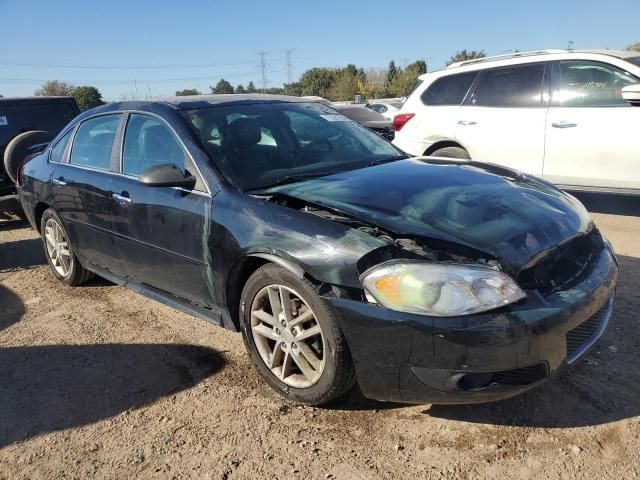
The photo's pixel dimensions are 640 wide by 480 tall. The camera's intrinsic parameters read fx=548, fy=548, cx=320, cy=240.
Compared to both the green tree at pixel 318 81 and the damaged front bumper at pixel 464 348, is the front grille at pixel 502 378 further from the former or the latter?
the green tree at pixel 318 81

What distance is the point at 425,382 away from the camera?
2.39m

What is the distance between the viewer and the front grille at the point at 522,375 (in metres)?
2.36

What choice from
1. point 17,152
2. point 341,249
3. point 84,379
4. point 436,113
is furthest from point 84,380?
point 436,113

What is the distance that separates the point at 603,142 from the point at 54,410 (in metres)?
5.73

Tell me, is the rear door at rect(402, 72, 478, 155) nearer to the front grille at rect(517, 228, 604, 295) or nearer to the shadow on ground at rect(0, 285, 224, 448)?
the front grille at rect(517, 228, 604, 295)

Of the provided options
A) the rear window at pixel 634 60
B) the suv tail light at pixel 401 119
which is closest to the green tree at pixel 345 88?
the suv tail light at pixel 401 119

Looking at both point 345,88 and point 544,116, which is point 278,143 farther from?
point 345,88

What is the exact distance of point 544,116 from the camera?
6.29m

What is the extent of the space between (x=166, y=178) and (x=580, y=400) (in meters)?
2.54

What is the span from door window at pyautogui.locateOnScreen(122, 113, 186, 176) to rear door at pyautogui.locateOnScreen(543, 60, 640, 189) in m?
4.53

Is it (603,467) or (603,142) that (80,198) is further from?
(603,142)

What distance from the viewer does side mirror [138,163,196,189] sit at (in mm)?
3213

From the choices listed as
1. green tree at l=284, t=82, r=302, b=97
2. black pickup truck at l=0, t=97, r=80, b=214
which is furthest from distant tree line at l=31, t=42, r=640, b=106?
black pickup truck at l=0, t=97, r=80, b=214

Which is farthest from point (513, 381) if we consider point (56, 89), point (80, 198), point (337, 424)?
point (56, 89)
